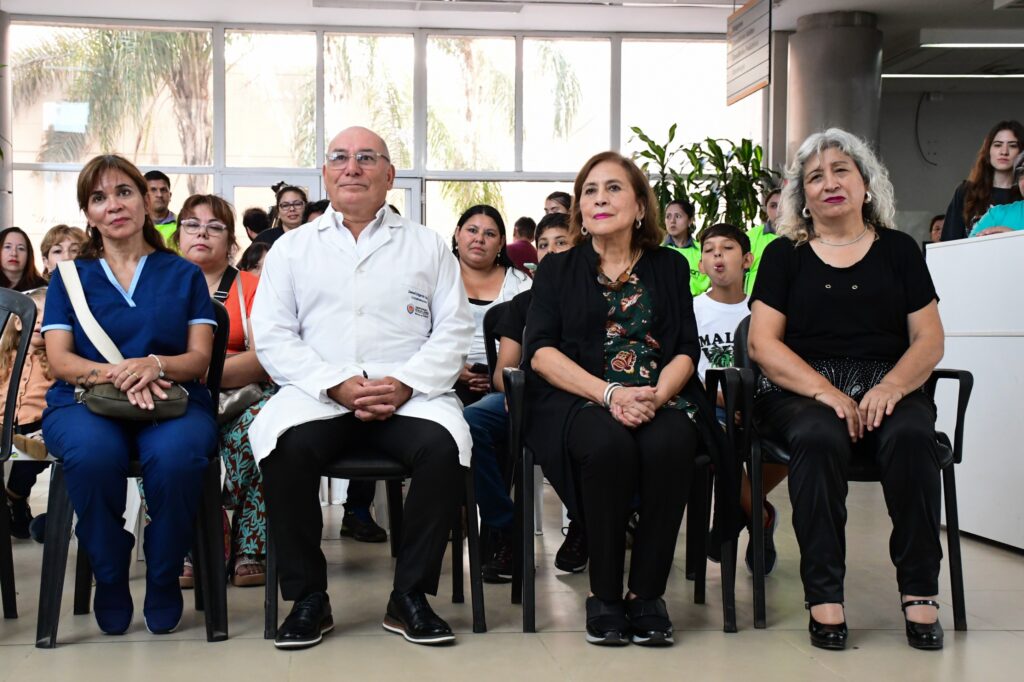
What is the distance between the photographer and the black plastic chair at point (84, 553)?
247 cm

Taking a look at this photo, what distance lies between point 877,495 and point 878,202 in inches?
88.2

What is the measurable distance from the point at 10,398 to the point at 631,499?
5.21 ft

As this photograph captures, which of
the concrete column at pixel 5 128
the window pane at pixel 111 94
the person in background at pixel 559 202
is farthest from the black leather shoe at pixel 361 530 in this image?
the concrete column at pixel 5 128

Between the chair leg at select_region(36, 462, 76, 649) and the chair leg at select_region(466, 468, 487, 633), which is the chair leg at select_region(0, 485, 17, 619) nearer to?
the chair leg at select_region(36, 462, 76, 649)

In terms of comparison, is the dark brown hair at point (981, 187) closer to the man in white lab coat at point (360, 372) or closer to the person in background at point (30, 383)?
the man in white lab coat at point (360, 372)

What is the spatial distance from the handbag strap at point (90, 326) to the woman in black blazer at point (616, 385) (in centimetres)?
109

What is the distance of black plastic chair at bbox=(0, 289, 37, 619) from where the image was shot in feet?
8.53

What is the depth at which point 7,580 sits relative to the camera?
2.76 meters

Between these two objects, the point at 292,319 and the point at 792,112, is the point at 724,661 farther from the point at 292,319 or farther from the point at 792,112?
the point at 792,112

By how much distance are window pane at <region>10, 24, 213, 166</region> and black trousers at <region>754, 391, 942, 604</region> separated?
8.75m

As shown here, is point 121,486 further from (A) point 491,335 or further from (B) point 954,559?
(B) point 954,559

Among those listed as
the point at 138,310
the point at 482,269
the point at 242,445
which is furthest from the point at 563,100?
the point at 138,310

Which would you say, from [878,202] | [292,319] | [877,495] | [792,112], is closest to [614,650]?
[292,319]

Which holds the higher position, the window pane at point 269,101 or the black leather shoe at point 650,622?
the window pane at point 269,101
